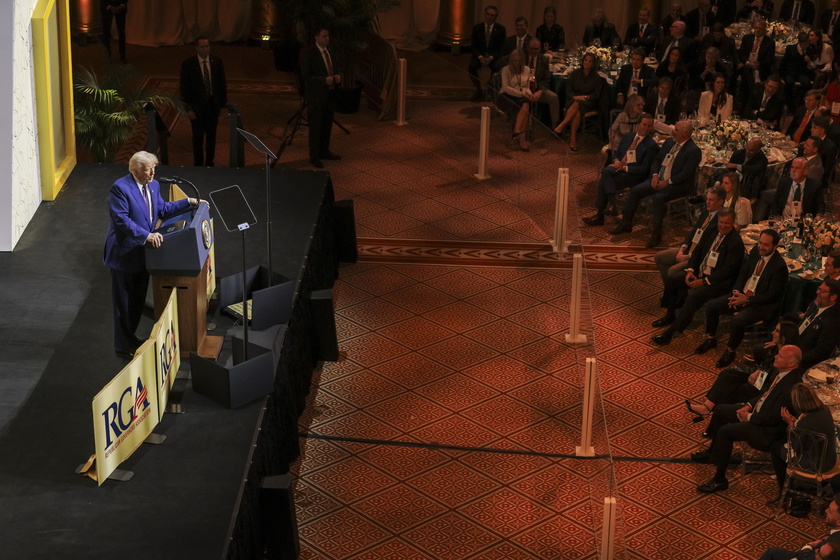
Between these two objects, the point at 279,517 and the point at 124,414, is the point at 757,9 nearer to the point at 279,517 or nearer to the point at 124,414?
the point at 279,517

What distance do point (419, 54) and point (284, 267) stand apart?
1010cm

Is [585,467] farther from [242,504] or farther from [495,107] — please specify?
[495,107]

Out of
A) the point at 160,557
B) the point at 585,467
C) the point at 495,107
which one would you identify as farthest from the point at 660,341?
the point at 160,557

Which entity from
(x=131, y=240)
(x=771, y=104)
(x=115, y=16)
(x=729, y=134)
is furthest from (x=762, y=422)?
(x=115, y=16)

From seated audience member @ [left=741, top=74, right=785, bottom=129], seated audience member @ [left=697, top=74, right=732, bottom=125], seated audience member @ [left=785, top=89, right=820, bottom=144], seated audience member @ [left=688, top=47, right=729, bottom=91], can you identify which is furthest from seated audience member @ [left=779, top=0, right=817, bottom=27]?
seated audience member @ [left=697, top=74, right=732, bottom=125]

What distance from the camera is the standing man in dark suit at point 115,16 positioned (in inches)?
639

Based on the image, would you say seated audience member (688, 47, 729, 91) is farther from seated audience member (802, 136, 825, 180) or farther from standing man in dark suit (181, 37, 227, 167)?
standing man in dark suit (181, 37, 227, 167)

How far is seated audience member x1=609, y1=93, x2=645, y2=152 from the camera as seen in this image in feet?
38.7

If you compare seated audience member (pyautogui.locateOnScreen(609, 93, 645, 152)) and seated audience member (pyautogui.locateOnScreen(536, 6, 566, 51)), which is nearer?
seated audience member (pyautogui.locateOnScreen(609, 93, 645, 152))

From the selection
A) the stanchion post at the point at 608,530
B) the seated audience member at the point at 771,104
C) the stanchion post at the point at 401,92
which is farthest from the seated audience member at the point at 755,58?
the stanchion post at the point at 608,530

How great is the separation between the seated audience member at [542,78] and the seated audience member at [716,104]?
6.44 feet

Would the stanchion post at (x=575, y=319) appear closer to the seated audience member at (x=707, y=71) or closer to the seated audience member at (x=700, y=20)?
the seated audience member at (x=707, y=71)

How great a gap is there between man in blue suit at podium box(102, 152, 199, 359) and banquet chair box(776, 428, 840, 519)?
4.01m

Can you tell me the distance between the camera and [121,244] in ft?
23.0
